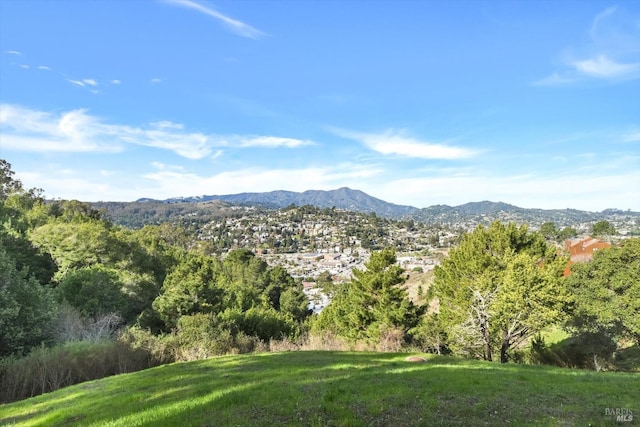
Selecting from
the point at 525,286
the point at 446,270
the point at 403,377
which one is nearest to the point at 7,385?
the point at 403,377

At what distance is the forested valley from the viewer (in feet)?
61.6

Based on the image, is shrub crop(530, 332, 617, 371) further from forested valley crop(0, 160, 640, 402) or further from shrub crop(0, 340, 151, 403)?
shrub crop(0, 340, 151, 403)

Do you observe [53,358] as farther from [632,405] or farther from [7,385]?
[632,405]

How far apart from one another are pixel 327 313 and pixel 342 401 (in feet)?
122

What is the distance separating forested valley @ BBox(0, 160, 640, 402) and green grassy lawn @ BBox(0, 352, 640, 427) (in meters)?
8.26

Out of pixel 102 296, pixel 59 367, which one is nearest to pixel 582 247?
pixel 102 296

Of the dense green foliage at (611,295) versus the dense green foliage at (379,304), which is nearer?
the dense green foliage at (611,295)

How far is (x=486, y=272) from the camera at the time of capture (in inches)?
1048

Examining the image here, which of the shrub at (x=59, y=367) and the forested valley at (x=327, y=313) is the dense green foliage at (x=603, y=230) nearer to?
the forested valley at (x=327, y=313)

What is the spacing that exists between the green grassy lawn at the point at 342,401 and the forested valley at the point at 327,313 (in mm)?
8256

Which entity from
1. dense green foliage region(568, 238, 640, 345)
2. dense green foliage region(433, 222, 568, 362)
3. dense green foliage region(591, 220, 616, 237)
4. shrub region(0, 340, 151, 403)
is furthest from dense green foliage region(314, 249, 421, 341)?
dense green foliage region(591, 220, 616, 237)

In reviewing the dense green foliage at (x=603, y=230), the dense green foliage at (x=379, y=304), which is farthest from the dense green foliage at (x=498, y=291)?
the dense green foliage at (x=603, y=230)

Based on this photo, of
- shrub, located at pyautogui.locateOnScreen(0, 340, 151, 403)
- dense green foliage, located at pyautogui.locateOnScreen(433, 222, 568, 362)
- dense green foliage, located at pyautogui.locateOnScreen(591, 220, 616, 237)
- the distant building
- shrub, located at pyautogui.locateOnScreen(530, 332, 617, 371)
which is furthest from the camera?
dense green foliage, located at pyautogui.locateOnScreen(591, 220, 616, 237)

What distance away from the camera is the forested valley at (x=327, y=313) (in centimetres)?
1878
